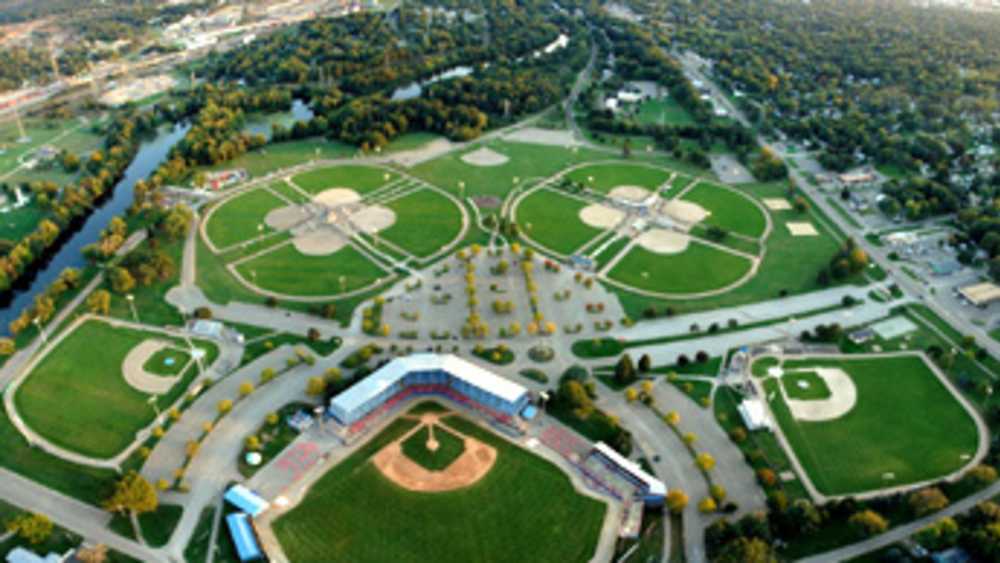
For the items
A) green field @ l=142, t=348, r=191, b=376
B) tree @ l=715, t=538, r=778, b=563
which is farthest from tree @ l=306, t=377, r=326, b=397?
tree @ l=715, t=538, r=778, b=563

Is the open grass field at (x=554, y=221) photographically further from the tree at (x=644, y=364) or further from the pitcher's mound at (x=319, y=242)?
the pitcher's mound at (x=319, y=242)

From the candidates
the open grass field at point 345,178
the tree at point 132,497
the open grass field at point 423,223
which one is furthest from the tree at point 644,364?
the open grass field at point 345,178

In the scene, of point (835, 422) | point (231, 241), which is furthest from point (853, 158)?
point (231, 241)

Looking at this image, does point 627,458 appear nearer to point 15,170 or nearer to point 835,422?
point 835,422

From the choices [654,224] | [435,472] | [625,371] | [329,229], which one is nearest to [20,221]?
[329,229]

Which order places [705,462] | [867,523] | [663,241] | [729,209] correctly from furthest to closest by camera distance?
[729,209], [663,241], [705,462], [867,523]

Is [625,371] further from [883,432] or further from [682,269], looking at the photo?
[682,269]
